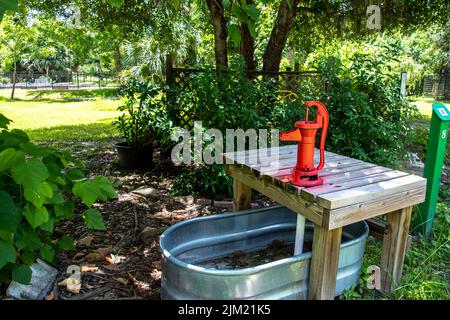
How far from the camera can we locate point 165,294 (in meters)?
1.91

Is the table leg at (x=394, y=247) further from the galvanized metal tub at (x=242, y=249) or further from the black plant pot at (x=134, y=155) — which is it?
the black plant pot at (x=134, y=155)

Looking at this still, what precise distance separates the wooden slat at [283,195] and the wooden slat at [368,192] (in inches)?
3.2

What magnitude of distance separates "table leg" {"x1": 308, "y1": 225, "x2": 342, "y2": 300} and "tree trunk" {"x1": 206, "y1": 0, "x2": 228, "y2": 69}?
9.66 ft

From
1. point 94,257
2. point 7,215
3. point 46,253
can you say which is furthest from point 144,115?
point 7,215

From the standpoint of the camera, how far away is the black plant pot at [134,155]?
4797 mm

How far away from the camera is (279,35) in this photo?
528 cm

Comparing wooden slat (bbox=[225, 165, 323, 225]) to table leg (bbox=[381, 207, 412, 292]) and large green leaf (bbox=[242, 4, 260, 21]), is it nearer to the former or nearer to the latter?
table leg (bbox=[381, 207, 412, 292])

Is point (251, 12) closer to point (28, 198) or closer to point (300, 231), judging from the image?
point (300, 231)

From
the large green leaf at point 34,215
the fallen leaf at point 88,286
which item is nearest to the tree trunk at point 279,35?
the fallen leaf at point 88,286

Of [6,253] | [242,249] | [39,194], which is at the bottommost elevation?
[242,249]

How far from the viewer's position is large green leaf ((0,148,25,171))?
5.20 ft

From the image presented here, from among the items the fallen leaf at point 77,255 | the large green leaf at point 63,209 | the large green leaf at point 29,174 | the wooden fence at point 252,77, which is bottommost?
the fallen leaf at point 77,255

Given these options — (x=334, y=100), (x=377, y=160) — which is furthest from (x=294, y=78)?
(x=377, y=160)

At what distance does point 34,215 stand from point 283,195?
121 centimetres
